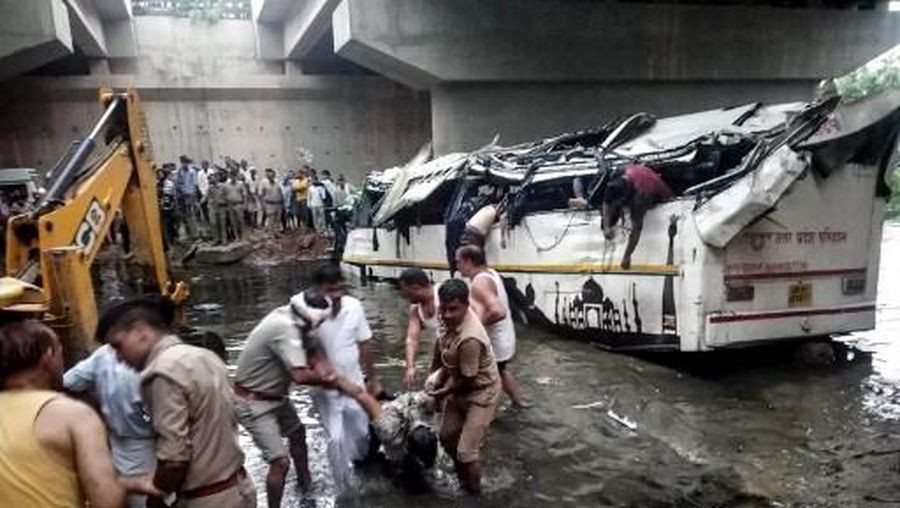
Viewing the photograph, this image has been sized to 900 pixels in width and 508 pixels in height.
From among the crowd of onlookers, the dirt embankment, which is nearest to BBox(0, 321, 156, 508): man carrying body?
the crowd of onlookers

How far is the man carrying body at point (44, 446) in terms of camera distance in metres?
2.04

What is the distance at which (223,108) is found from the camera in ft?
81.1

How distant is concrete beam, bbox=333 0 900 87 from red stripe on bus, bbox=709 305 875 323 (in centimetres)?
1211

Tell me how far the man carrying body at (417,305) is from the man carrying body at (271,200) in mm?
14675

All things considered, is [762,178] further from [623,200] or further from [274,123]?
[274,123]

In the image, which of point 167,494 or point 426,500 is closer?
point 167,494

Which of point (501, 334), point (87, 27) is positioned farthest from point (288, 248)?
point (501, 334)

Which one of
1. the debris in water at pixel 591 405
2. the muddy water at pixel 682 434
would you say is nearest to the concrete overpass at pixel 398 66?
the muddy water at pixel 682 434

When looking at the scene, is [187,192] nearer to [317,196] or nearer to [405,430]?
[317,196]

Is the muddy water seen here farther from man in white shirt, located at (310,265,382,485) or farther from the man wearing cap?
the man wearing cap

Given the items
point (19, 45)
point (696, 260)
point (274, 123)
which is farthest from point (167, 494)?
point (274, 123)

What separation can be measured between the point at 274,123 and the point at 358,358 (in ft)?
72.0

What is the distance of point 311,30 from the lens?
2133 cm

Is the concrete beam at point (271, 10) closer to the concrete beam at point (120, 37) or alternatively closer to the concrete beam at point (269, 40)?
the concrete beam at point (269, 40)
